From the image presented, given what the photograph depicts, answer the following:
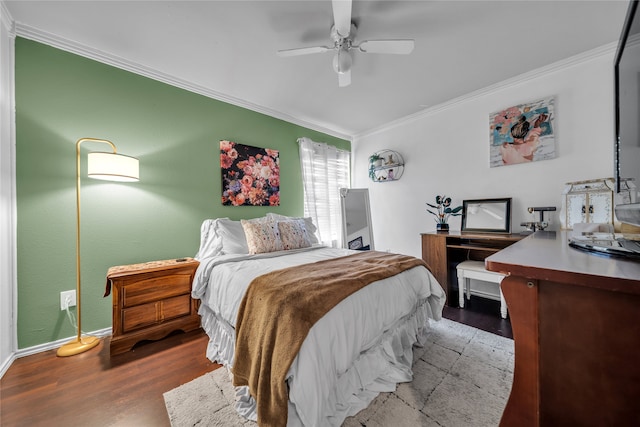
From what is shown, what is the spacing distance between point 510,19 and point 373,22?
42.4 inches

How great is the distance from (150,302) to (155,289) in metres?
0.11

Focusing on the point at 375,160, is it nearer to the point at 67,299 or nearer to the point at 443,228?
the point at 443,228

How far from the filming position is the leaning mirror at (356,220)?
349 centimetres

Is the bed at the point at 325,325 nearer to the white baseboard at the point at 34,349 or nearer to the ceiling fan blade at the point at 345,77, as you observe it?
the white baseboard at the point at 34,349

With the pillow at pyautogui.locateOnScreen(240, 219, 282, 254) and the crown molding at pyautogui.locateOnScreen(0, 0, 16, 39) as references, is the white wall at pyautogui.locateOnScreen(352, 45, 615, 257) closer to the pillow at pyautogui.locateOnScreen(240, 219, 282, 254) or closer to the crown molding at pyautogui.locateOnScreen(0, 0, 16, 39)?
the pillow at pyautogui.locateOnScreen(240, 219, 282, 254)

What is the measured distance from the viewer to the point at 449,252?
283cm

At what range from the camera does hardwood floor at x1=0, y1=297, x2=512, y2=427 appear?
1256 millimetres

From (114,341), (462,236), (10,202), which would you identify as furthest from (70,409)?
(462,236)

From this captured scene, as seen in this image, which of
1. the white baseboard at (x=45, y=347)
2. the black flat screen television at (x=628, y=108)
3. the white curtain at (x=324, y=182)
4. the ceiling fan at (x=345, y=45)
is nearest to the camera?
the black flat screen television at (x=628, y=108)

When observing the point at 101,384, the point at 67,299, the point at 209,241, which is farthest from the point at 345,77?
the point at 67,299

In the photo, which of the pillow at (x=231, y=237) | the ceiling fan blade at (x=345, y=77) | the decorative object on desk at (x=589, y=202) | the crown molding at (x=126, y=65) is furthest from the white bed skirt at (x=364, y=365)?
the crown molding at (x=126, y=65)

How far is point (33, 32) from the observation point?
181 cm

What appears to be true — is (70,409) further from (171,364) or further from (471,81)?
(471,81)

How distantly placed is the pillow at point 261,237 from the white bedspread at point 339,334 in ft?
0.65
